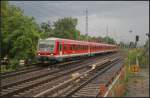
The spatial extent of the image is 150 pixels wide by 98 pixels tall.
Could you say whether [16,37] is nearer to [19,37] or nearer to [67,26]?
[19,37]

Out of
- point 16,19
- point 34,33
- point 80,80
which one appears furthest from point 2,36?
point 80,80

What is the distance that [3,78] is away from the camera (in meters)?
21.9

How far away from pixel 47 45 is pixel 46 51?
0.59 meters

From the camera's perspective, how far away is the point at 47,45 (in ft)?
110

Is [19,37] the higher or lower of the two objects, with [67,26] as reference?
lower

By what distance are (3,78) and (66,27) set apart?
242 ft

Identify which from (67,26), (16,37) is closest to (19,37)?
(16,37)

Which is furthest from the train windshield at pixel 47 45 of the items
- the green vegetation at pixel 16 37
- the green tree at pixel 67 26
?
the green tree at pixel 67 26

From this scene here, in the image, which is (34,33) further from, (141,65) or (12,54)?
(141,65)

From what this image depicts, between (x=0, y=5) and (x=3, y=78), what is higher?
(x=0, y=5)

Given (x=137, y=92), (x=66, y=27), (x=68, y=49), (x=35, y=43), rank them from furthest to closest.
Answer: (x=66, y=27)
(x=35, y=43)
(x=68, y=49)
(x=137, y=92)

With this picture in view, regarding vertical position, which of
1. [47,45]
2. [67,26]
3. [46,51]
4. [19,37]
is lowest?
[46,51]

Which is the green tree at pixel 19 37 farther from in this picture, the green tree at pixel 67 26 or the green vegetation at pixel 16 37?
the green tree at pixel 67 26

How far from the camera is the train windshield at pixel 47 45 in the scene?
1300 inches
